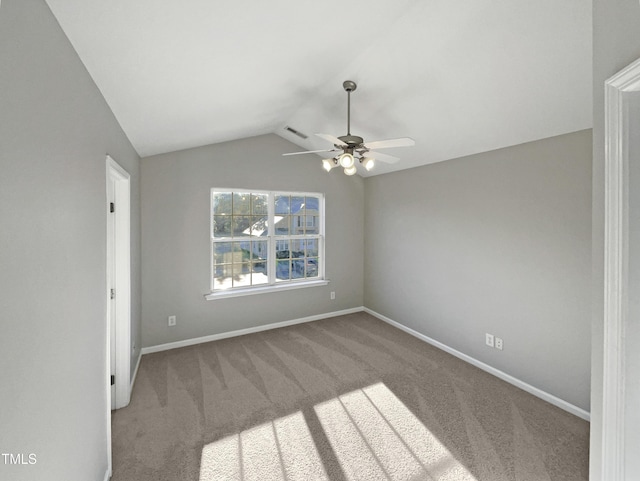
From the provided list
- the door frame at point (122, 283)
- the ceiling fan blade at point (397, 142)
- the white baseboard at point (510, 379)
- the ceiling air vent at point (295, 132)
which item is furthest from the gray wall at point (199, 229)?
the ceiling fan blade at point (397, 142)

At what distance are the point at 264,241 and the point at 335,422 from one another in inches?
106

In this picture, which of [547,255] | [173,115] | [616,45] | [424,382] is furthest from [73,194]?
[547,255]

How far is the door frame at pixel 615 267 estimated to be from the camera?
3.19 feet

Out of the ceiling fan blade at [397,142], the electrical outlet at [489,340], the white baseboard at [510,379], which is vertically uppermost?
the ceiling fan blade at [397,142]

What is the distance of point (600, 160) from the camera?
1.06 metres

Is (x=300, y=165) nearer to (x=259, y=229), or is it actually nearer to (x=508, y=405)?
(x=259, y=229)

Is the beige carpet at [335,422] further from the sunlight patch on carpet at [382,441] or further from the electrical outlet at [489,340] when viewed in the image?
the electrical outlet at [489,340]

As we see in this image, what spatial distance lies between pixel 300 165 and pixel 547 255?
328 cm

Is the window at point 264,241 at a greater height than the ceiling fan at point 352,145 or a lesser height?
lesser

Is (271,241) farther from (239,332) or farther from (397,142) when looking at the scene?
(397,142)

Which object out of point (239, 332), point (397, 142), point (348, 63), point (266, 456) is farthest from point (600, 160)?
point (239, 332)

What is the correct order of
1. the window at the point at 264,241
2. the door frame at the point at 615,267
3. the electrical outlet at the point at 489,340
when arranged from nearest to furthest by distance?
the door frame at the point at 615,267, the electrical outlet at the point at 489,340, the window at the point at 264,241

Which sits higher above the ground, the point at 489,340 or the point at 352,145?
the point at 352,145

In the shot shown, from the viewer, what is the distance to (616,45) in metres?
0.99
